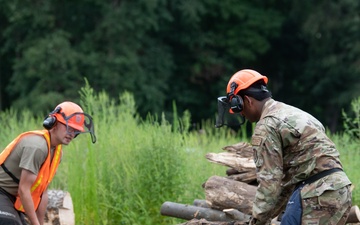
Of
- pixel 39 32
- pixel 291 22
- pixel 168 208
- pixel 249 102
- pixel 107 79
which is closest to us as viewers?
pixel 249 102

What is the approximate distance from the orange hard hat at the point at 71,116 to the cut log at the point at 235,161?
1846 millimetres

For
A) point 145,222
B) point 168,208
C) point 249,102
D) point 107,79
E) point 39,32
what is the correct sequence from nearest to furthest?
point 249,102 < point 168,208 < point 145,222 < point 107,79 < point 39,32

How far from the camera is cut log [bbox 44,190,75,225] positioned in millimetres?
10266

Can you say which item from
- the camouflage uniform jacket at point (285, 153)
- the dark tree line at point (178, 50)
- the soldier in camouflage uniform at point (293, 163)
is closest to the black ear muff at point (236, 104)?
the soldier in camouflage uniform at point (293, 163)

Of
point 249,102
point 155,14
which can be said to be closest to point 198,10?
point 155,14

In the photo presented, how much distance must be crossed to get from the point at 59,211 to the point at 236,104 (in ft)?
12.9

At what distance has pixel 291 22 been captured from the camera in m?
37.2

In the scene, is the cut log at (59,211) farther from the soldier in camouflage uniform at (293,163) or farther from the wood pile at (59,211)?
the soldier in camouflage uniform at (293,163)

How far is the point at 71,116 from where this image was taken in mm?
8312

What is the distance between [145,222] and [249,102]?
13.8 ft

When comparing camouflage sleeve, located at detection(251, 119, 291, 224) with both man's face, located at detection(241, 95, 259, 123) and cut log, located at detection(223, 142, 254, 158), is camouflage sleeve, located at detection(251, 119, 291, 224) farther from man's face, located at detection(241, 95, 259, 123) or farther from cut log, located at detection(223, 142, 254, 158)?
cut log, located at detection(223, 142, 254, 158)

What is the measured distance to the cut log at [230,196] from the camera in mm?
9164

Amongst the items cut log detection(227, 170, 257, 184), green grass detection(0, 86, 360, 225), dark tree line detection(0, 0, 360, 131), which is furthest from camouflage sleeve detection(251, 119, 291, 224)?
dark tree line detection(0, 0, 360, 131)

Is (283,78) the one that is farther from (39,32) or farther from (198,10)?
(39,32)
